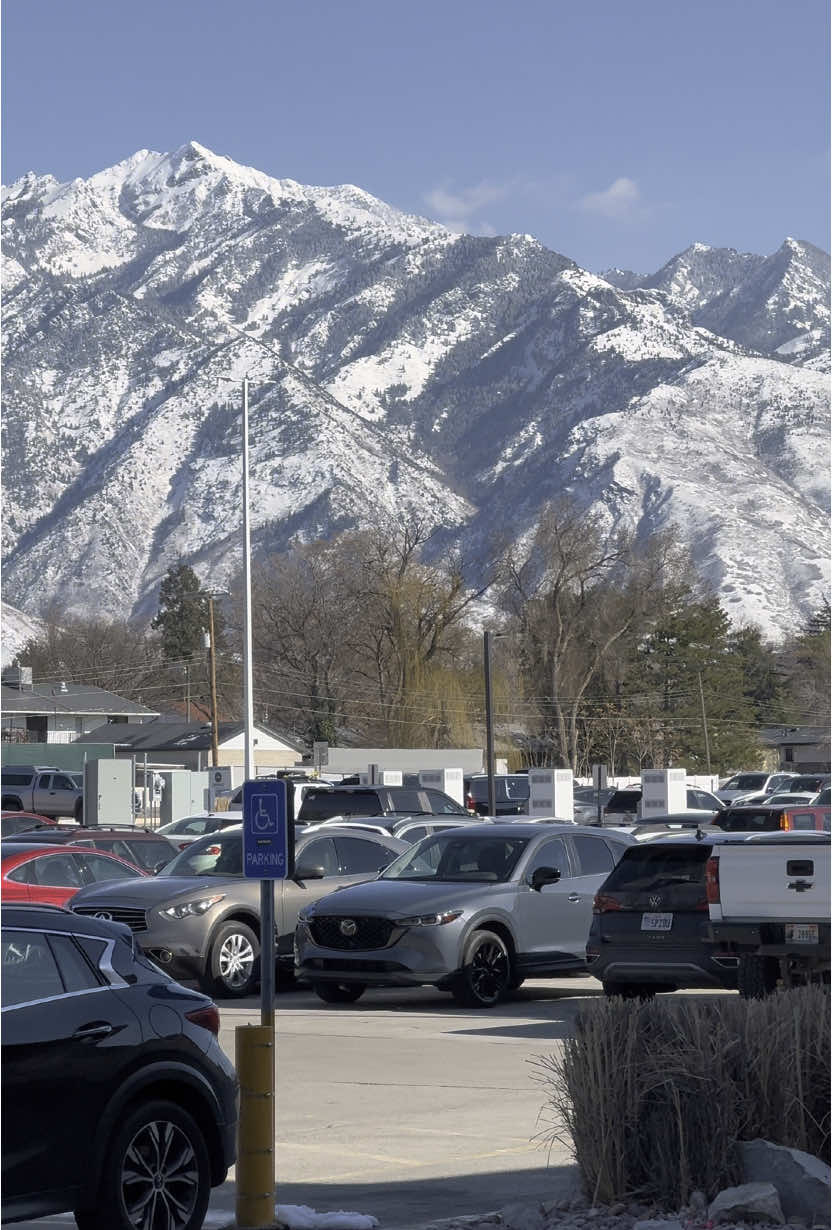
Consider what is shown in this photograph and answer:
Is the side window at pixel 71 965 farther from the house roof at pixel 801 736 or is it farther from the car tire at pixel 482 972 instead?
the house roof at pixel 801 736

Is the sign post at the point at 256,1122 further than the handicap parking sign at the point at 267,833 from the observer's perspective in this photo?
No

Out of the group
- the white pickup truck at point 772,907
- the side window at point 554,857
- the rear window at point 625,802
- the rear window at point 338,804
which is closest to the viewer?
the white pickup truck at point 772,907

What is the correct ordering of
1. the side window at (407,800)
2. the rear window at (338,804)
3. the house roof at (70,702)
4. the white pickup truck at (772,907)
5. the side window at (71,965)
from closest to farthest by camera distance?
the side window at (71,965)
the white pickup truck at (772,907)
the rear window at (338,804)
the side window at (407,800)
the house roof at (70,702)

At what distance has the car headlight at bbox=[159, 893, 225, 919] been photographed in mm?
18391

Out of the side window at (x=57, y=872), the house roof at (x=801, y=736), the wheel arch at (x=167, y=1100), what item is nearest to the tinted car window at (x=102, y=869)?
the side window at (x=57, y=872)

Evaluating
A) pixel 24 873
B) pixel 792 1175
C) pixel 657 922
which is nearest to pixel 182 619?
pixel 24 873

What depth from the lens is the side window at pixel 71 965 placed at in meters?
7.80

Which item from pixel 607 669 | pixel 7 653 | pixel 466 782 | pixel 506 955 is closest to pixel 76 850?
pixel 506 955

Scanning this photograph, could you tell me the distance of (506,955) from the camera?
59.1 feet

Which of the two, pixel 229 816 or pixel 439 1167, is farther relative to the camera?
pixel 229 816

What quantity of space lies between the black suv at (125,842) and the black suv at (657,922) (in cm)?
827

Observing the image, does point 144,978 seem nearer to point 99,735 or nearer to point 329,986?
point 329,986

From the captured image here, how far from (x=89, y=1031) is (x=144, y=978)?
23.9 inches

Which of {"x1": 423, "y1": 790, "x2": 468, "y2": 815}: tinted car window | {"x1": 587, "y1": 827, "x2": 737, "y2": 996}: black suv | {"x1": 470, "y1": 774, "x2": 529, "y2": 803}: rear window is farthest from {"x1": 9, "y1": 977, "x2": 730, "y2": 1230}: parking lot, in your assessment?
{"x1": 470, "y1": 774, "x2": 529, "y2": 803}: rear window
